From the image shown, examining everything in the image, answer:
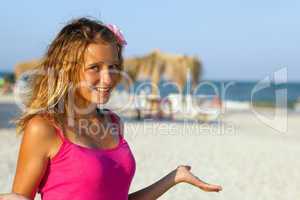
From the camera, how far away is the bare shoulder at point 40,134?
55.0 inches

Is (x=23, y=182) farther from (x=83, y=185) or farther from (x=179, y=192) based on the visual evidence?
(x=179, y=192)

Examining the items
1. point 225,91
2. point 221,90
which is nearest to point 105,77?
point 221,90

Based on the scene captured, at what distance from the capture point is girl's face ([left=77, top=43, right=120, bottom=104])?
1.56 meters

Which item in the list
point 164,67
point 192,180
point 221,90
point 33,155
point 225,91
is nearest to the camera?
point 33,155

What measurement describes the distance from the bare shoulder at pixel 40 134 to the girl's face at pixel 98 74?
19 cm

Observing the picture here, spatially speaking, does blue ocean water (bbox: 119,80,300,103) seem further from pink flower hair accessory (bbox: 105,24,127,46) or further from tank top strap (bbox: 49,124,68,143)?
tank top strap (bbox: 49,124,68,143)

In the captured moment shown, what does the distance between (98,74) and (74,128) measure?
0.65 feet

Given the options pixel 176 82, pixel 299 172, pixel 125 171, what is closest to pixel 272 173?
pixel 299 172

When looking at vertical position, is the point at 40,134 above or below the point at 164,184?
above

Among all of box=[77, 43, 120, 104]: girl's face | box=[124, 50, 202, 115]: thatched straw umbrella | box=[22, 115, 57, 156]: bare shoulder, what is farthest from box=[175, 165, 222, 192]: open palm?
box=[124, 50, 202, 115]: thatched straw umbrella

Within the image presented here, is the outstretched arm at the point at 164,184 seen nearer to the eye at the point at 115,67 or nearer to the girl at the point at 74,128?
the girl at the point at 74,128

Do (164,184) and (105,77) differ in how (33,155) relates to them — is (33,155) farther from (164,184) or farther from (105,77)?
(164,184)

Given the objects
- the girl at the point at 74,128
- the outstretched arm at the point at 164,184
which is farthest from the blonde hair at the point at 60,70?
the outstretched arm at the point at 164,184

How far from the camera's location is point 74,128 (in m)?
1.57
